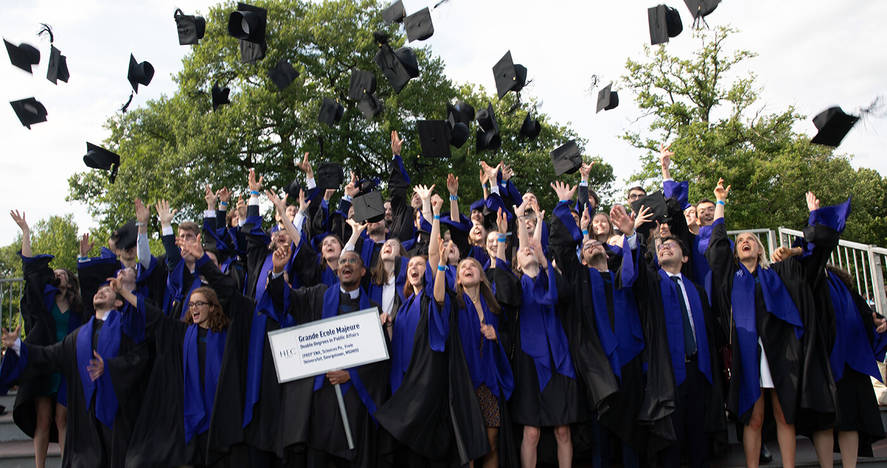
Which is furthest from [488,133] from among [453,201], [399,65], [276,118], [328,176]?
[276,118]

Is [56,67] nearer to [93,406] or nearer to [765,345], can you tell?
[93,406]

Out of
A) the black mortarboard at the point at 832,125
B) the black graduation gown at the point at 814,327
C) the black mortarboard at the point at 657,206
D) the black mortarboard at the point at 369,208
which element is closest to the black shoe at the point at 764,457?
the black graduation gown at the point at 814,327

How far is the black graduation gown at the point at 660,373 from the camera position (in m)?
4.67

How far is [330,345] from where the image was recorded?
447cm

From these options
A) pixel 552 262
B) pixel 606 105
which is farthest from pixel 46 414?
pixel 606 105

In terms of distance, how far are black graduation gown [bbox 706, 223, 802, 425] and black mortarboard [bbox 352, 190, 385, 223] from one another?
2952 mm

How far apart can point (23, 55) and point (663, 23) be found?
24.6 feet

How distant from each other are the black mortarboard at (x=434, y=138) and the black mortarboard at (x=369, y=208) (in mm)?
1635

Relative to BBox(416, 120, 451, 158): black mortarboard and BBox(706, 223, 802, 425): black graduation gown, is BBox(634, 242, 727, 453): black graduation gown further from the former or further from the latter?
BBox(416, 120, 451, 158): black mortarboard

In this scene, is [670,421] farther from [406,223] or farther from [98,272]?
[98,272]

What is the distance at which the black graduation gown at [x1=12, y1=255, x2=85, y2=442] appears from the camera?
550 cm

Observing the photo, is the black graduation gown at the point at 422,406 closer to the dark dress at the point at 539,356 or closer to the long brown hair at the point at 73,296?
the dark dress at the point at 539,356

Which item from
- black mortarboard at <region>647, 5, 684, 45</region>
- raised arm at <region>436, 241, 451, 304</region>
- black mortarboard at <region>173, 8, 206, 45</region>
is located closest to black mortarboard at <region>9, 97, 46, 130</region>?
black mortarboard at <region>173, 8, 206, 45</region>

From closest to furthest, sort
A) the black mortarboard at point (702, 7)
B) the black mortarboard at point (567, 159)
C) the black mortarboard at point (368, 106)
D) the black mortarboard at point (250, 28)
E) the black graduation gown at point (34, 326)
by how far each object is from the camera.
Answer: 1. the black graduation gown at point (34, 326)
2. the black mortarboard at point (702, 7)
3. the black mortarboard at point (567, 159)
4. the black mortarboard at point (250, 28)
5. the black mortarboard at point (368, 106)
